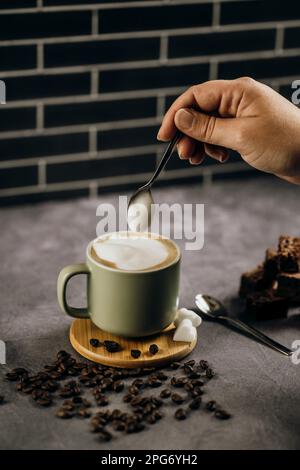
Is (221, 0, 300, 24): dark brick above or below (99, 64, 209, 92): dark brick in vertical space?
above

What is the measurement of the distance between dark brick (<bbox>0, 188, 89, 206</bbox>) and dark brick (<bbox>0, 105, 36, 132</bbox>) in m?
0.19

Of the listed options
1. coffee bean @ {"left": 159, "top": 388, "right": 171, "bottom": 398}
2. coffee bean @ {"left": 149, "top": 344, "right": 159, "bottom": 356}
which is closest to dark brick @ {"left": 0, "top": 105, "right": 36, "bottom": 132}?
coffee bean @ {"left": 149, "top": 344, "right": 159, "bottom": 356}

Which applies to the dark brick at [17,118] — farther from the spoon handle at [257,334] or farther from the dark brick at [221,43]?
the spoon handle at [257,334]

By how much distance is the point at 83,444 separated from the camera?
1.11 m

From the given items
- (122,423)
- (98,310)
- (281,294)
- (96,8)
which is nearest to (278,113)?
(281,294)

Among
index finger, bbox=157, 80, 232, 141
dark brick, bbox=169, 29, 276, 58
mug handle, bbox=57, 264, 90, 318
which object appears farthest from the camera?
dark brick, bbox=169, 29, 276, 58

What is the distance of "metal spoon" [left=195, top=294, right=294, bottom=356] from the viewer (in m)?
1.37

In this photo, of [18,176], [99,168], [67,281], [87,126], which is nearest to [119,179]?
[99,168]

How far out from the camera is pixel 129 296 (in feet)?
4.25

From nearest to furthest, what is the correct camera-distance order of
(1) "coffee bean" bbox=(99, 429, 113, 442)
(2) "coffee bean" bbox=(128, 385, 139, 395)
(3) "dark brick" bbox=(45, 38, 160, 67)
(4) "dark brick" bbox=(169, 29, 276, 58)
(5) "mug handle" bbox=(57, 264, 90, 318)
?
1. (1) "coffee bean" bbox=(99, 429, 113, 442)
2. (2) "coffee bean" bbox=(128, 385, 139, 395)
3. (5) "mug handle" bbox=(57, 264, 90, 318)
4. (3) "dark brick" bbox=(45, 38, 160, 67)
5. (4) "dark brick" bbox=(169, 29, 276, 58)

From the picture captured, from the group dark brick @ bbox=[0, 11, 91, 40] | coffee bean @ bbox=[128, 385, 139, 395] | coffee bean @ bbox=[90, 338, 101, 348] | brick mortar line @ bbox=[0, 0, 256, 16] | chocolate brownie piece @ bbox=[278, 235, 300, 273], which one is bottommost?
coffee bean @ bbox=[128, 385, 139, 395]

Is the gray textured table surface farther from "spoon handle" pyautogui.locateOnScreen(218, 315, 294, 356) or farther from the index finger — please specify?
the index finger

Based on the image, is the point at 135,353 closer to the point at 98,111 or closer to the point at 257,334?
the point at 257,334

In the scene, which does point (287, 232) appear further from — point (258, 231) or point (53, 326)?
point (53, 326)
